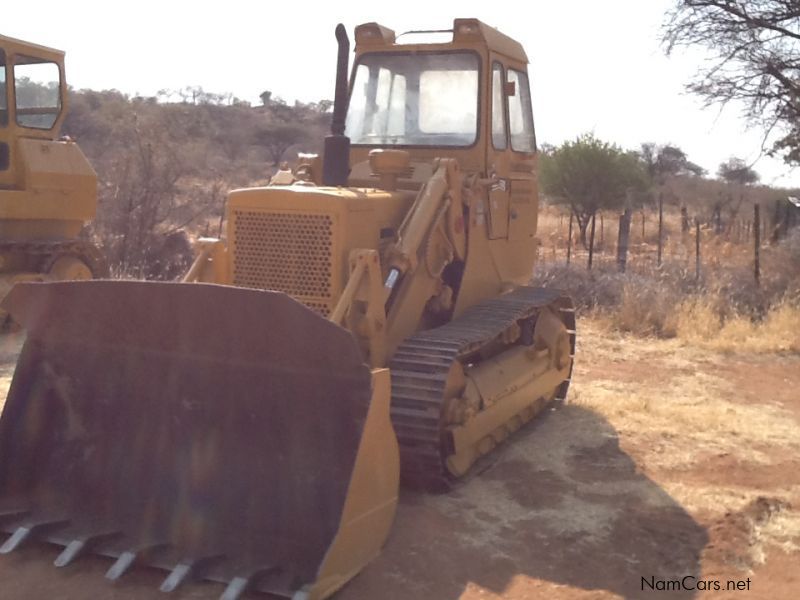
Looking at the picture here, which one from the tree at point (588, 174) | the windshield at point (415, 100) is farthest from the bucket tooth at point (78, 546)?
the tree at point (588, 174)

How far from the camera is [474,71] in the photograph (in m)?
7.01

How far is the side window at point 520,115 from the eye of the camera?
7484 millimetres

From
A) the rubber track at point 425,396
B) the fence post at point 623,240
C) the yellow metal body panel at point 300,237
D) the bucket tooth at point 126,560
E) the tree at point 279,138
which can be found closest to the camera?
the bucket tooth at point 126,560

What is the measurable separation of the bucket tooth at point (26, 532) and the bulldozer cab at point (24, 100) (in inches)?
284

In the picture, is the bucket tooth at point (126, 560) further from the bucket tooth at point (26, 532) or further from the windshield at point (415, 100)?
the windshield at point (415, 100)

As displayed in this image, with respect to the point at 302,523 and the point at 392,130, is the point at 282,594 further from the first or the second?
the point at 392,130

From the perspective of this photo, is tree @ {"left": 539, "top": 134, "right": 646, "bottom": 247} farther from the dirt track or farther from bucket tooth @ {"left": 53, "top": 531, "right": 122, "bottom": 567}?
bucket tooth @ {"left": 53, "top": 531, "right": 122, "bottom": 567}

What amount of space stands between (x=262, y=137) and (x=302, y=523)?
42.0 meters

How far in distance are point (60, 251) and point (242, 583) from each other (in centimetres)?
813

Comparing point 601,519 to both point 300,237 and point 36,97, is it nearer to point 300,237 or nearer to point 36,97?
point 300,237

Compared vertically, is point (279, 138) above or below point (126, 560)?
above

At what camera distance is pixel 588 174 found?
2352 cm

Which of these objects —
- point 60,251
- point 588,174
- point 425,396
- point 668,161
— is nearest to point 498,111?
point 425,396

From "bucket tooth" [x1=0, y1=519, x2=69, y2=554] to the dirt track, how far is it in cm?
5
